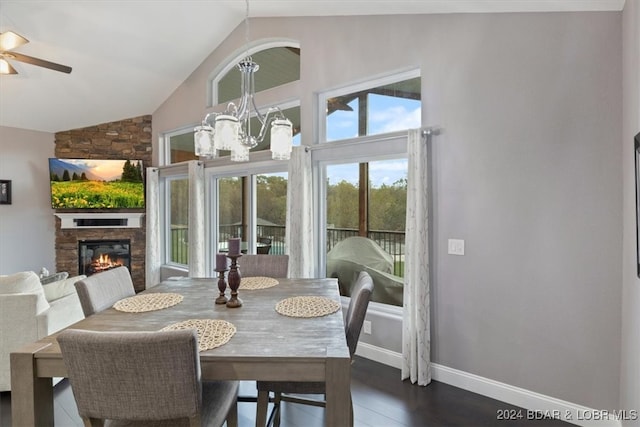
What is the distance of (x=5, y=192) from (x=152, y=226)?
2106mm

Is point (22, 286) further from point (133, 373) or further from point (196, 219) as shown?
point (196, 219)

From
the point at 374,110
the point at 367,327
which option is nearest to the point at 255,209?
the point at 374,110

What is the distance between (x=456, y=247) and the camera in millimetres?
2898

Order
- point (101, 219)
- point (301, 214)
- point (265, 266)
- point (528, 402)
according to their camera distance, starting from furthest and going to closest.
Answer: point (101, 219)
point (301, 214)
point (265, 266)
point (528, 402)

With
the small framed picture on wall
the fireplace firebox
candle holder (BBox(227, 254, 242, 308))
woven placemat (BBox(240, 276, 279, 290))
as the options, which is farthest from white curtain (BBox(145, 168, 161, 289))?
candle holder (BBox(227, 254, 242, 308))

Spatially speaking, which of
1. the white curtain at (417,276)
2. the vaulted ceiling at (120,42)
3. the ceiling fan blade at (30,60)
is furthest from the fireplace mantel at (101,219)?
the white curtain at (417,276)

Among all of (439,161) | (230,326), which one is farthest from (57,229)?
(439,161)

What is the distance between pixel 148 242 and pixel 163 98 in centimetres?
236

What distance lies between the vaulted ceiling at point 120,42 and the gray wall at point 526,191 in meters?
0.24

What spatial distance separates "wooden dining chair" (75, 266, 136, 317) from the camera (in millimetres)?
2135

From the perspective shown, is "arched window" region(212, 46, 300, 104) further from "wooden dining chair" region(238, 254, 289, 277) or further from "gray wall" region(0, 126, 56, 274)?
"gray wall" region(0, 126, 56, 274)

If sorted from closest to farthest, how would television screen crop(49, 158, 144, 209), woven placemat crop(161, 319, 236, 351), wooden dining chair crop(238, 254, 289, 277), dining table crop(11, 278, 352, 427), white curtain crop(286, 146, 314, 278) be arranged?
1. dining table crop(11, 278, 352, 427)
2. woven placemat crop(161, 319, 236, 351)
3. wooden dining chair crop(238, 254, 289, 277)
4. white curtain crop(286, 146, 314, 278)
5. television screen crop(49, 158, 144, 209)

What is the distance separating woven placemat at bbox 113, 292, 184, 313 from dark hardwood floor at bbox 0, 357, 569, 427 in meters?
0.91

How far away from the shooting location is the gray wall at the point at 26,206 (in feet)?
17.6
